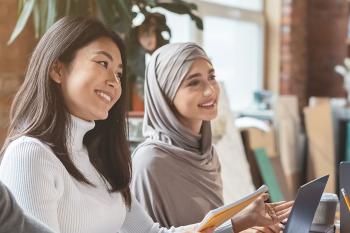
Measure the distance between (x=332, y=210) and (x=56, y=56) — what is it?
0.81 meters

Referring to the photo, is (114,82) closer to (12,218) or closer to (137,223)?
(137,223)

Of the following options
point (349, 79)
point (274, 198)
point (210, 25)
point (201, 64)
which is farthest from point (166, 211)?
point (349, 79)

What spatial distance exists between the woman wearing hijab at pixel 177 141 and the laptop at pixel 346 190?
0.52 m

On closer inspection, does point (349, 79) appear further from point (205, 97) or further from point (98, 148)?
point (98, 148)

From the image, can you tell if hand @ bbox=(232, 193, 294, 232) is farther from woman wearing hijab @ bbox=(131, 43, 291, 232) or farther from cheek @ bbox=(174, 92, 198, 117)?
cheek @ bbox=(174, 92, 198, 117)

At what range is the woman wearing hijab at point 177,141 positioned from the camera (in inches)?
66.4

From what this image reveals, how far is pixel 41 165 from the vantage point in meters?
1.14

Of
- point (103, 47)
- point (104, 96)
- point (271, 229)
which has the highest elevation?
point (103, 47)

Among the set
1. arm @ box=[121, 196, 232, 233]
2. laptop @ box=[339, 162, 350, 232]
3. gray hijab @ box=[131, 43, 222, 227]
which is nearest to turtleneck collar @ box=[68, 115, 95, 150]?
arm @ box=[121, 196, 232, 233]

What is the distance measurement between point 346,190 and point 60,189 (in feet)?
2.30

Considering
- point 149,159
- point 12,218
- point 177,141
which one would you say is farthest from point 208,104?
point 12,218

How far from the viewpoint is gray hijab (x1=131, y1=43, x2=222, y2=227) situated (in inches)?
66.3

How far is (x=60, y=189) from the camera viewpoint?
1180mm

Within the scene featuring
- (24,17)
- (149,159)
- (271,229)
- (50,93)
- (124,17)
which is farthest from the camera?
(124,17)
